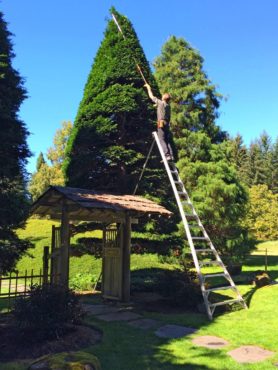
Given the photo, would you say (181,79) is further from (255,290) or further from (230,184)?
(255,290)

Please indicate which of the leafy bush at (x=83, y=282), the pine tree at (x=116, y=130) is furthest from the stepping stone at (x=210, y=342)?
the pine tree at (x=116, y=130)

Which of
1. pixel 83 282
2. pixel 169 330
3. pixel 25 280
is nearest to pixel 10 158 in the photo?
pixel 25 280

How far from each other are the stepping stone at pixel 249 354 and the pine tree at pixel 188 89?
16778mm

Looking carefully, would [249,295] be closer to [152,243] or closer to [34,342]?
[152,243]

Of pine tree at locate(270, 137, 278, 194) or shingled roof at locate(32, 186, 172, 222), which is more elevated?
pine tree at locate(270, 137, 278, 194)

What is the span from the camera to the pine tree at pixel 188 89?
22.8 meters

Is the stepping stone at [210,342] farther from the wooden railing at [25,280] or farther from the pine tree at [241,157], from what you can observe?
the pine tree at [241,157]

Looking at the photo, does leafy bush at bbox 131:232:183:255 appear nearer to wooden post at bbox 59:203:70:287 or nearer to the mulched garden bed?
wooden post at bbox 59:203:70:287

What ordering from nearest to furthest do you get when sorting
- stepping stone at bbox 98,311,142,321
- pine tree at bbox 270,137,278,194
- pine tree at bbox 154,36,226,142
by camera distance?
stepping stone at bbox 98,311,142,321 < pine tree at bbox 154,36,226,142 < pine tree at bbox 270,137,278,194

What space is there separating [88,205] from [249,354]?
459 centimetres

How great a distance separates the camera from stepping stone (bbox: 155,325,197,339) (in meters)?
7.77

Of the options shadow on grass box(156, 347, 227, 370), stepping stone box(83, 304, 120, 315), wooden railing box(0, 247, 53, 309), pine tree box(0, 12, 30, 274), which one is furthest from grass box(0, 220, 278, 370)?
pine tree box(0, 12, 30, 274)

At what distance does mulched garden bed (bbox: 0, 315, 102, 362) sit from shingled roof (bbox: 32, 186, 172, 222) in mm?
2938

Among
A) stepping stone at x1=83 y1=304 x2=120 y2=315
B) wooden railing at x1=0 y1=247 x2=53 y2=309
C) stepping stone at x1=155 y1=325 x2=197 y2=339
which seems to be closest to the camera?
stepping stone at x1=155 y1=325 x2=197 y2=339
